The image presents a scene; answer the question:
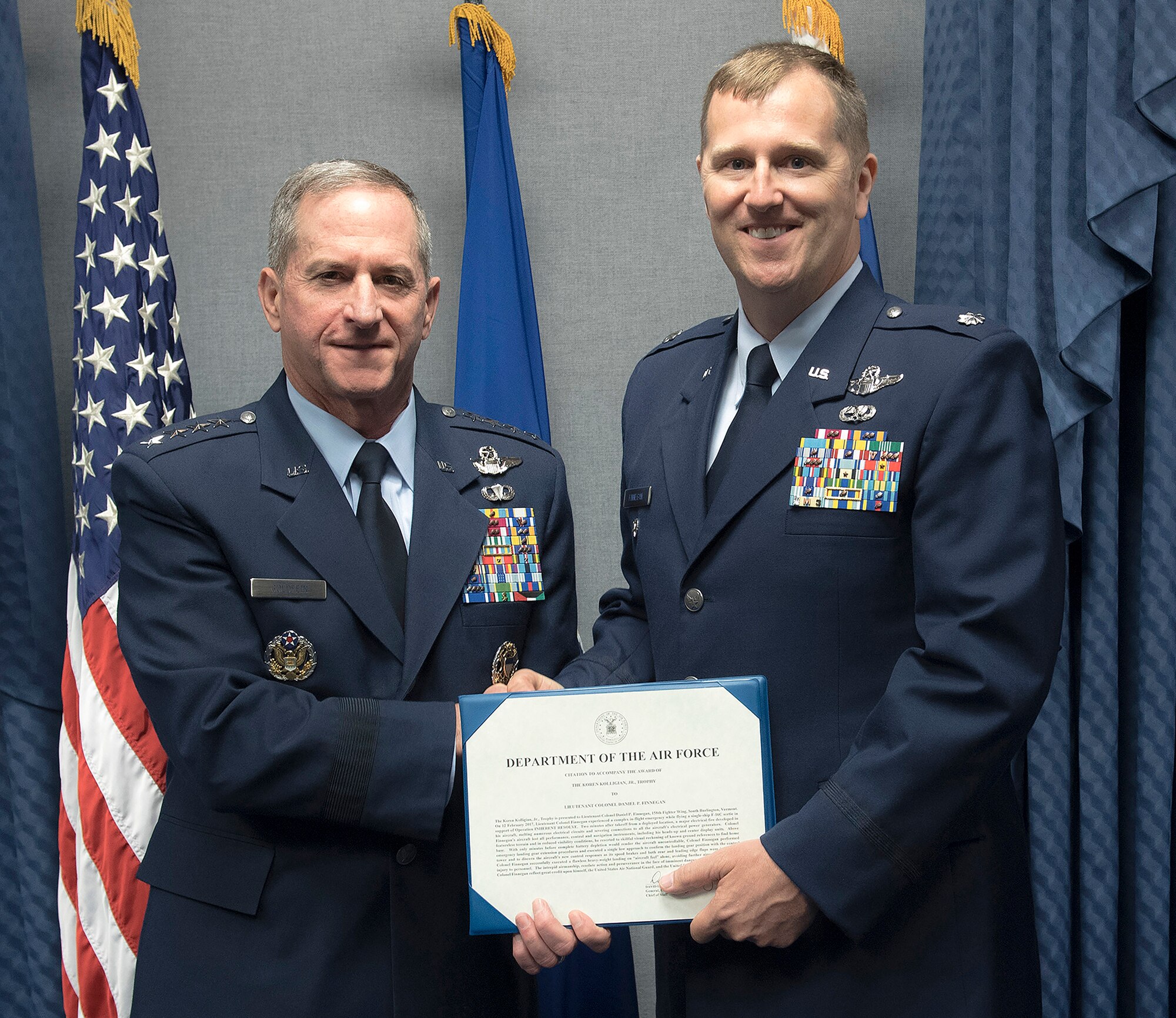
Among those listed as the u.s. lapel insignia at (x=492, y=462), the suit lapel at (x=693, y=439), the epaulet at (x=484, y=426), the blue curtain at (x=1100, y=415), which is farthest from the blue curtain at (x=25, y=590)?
the blue curtain at (x=1100, y=415)

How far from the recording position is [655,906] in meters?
1.52

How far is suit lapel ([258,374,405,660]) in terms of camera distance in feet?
5.58

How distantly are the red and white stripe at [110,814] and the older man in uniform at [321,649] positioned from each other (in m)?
0.75

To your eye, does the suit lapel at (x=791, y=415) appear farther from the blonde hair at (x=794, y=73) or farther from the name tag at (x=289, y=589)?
the name tag at (x=289, y=589)

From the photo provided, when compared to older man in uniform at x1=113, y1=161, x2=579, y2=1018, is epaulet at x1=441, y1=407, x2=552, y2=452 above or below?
above

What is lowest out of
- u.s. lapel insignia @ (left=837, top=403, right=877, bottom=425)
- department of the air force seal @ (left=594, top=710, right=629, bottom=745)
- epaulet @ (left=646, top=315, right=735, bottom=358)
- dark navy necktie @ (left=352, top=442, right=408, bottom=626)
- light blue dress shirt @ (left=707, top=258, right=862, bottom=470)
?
department of the air force seal @ (left=594, top=710, right=629, bottom=745)

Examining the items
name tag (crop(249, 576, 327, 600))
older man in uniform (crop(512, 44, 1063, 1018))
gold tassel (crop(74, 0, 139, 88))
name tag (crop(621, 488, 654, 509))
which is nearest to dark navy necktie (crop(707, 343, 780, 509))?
older man in uniform (crop(512, 44, 1063, 1018))

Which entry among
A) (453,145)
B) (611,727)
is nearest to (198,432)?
(611,727)

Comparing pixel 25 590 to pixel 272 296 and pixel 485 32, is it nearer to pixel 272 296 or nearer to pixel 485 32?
pixel 272 296

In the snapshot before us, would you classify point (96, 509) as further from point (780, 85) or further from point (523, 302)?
point (780, 85)

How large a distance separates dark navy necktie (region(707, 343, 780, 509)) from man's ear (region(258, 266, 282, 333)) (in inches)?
30.6

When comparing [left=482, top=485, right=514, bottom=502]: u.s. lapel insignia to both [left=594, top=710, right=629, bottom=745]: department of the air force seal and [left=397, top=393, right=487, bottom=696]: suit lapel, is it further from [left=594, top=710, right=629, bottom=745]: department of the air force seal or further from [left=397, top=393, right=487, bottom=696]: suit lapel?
[left=594, top=710, right=629, bottom=745]: department of the air force seal

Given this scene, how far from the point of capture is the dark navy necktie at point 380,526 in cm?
176

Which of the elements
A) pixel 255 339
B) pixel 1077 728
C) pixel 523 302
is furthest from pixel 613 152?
pixel 1077 728
